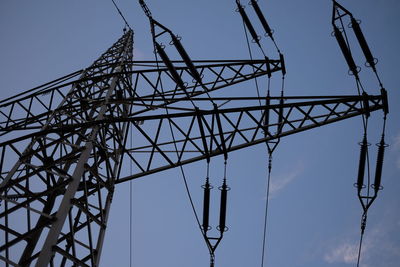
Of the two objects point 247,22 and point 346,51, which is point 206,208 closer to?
point 346,51

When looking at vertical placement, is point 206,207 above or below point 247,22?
below

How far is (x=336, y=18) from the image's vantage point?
8586 mm

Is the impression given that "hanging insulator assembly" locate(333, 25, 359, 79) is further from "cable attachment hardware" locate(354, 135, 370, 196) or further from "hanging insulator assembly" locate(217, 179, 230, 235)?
"hanging insulator assembly" locate(217, 179, 230, 235)

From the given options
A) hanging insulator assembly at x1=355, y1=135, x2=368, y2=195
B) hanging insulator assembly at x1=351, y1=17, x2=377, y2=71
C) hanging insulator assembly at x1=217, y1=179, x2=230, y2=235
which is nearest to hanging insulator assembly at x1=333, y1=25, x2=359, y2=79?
hanging insulator assembly at x1=351, y1=17, x2=377, y2=71

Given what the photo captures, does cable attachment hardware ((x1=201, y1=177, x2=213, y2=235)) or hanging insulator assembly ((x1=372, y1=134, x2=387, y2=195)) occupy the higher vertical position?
hanging insulator assembly ((x1=372, y1=134, x2=387, y2=195))

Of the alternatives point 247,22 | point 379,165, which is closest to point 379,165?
point 379,165

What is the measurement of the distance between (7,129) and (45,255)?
6.16 metres

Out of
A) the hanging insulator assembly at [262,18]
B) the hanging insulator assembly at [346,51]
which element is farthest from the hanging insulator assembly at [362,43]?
the hanging insulator assembly at [262,18]

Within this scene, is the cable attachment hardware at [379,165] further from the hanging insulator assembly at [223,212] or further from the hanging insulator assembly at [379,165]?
the hanging insulator assembly at [223,212]

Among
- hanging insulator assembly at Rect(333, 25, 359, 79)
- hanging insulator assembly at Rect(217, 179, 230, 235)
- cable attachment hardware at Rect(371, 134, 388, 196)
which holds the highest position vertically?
hanging insulator assembly at Rect(333, 25, 359, 79)

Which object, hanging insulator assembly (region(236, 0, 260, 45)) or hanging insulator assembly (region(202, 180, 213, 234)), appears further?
hanging insulator assembly (region(236, 0, 260, 45))

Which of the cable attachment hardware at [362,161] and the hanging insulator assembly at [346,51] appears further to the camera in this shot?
the hanging insulator assembly at [346,51]

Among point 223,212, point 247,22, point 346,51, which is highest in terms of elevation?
point 247,22

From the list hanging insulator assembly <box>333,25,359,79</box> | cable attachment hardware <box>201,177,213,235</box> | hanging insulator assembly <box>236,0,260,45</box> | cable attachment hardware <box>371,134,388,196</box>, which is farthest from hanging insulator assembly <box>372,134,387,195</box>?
hanging insulator assembly <box>236,0,260,45</box>
